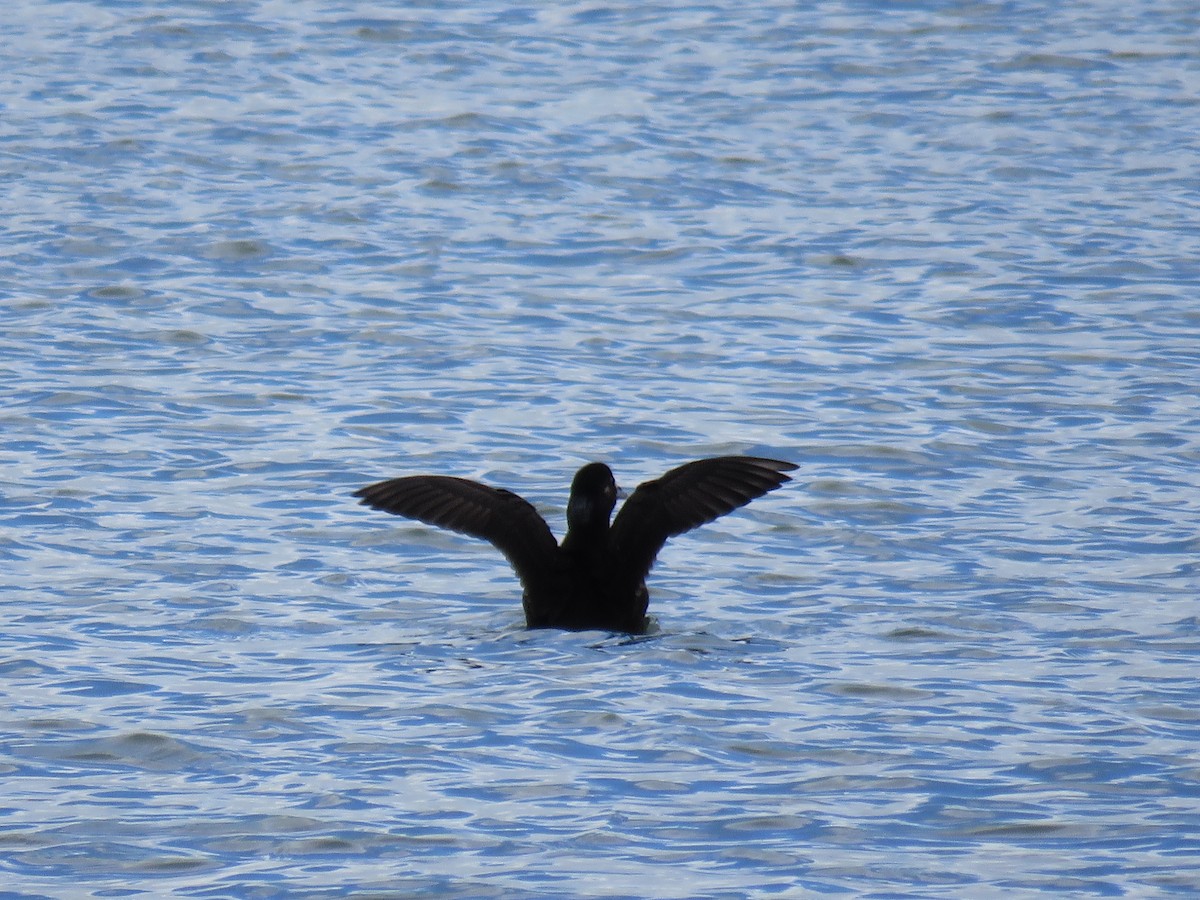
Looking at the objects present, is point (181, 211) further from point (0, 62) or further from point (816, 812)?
point (816, 812)

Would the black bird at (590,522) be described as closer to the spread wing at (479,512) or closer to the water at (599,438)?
the spread wing at (479,512)

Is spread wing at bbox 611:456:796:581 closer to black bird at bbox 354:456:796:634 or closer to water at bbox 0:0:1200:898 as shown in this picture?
black bird at bbox 354:456:796:634

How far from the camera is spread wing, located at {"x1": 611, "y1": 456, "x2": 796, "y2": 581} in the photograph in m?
8.45

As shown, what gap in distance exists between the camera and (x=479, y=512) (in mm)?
8508

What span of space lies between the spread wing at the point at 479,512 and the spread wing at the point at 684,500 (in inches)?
12.4

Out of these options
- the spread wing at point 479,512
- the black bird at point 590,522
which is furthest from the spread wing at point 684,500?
the spread wing at point 479,512

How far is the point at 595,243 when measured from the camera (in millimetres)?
15641

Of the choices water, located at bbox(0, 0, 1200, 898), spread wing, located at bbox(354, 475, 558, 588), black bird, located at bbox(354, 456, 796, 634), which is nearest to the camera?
water, located at bbox(0, 0, 1200, 898)

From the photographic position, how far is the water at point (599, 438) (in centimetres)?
628

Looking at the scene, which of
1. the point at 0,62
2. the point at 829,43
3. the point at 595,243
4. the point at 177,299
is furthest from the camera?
the point at 829,43

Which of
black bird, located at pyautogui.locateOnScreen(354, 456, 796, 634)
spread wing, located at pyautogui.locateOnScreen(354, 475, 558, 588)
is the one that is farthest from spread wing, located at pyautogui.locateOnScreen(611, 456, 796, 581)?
spread wing, located at pyautogui.locateOnScreen(354, 475, 558, 588)

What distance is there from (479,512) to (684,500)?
0.82 metres

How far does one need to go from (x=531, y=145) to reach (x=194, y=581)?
34.0 ft

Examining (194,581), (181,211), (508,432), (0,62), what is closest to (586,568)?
(194,581)
